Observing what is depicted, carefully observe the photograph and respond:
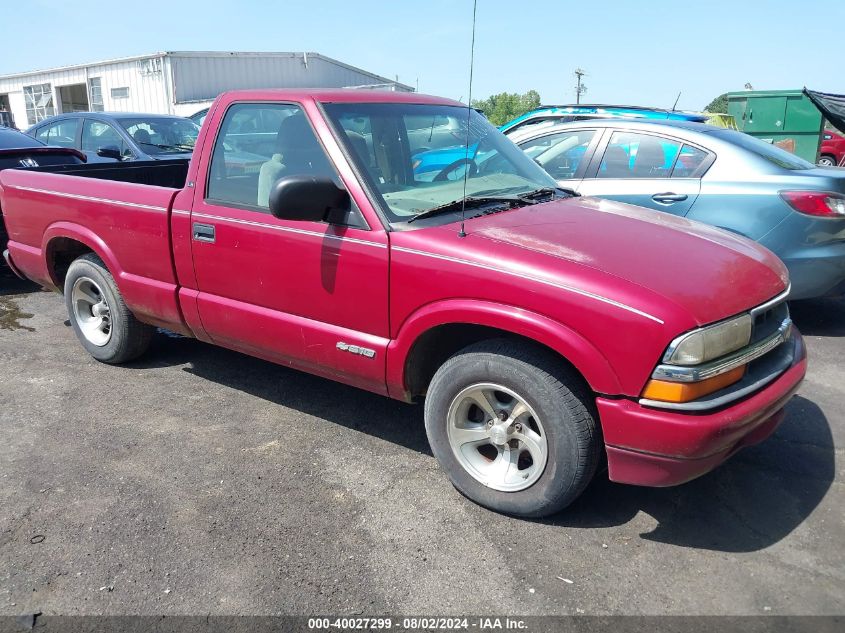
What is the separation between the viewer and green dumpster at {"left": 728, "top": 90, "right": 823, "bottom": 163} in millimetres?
14180

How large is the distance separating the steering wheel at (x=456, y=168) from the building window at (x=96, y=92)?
2662cm

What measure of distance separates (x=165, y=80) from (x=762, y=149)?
22300mm

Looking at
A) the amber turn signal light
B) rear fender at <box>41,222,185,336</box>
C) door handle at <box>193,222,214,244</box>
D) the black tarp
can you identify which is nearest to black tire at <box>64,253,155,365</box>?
rear fender at <box>41,222,185,336</box>

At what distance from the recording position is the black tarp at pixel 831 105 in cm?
1100

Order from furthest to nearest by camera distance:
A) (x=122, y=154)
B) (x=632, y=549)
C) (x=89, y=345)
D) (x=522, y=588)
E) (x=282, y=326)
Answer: (x=122, y=154) → (x=89, y=345) → (x=282, y=326) → (x=632, y=549) → (x=522, y=588)

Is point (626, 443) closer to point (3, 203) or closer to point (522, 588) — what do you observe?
point (522, 588)

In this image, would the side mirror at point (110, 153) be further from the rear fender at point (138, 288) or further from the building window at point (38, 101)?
the building window at point (38, 101)

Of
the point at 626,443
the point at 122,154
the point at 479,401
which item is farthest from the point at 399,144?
the point at 122,154

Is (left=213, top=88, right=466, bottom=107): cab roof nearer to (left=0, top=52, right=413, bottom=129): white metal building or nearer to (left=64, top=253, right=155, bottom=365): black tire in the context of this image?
(left=64, top=253, right=155, bottom=365): black tire

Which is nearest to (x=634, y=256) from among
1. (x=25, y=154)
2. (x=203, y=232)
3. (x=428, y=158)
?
(x=428, y=158)

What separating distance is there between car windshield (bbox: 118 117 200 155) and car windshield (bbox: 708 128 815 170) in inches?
268

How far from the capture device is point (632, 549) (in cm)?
288

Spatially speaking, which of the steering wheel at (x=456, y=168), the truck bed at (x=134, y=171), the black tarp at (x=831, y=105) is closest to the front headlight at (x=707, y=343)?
the steering wheel at (x=456, y=168)

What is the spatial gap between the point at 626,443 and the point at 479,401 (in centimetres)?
69
